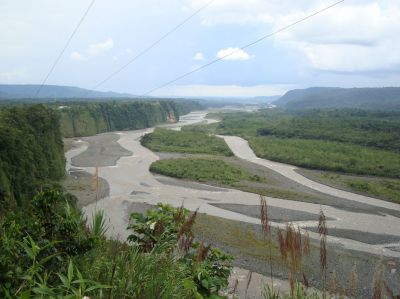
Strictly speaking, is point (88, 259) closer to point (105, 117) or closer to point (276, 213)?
point (276, 213)

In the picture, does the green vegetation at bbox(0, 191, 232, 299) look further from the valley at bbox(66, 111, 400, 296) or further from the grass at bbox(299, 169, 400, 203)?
the grass at bbox(299, 169, 400, 203)

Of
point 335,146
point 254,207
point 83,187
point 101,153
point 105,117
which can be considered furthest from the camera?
point 105,117

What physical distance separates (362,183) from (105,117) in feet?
193

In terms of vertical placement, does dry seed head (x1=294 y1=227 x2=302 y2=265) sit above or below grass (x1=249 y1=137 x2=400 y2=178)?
above

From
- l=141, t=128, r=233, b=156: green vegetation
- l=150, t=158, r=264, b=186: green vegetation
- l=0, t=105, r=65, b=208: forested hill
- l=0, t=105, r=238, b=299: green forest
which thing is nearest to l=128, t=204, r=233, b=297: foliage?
l=0, t=105, r=238, b=299: green forest

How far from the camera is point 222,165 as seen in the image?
44250 mm

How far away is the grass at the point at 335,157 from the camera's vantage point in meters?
43.5

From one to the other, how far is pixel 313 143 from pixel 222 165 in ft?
70.6

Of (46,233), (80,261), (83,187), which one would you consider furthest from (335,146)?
(46,233)

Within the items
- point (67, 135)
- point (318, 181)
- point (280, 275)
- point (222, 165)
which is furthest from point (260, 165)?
point (67, 135)

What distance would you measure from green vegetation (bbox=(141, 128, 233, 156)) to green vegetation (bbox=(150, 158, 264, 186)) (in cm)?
924

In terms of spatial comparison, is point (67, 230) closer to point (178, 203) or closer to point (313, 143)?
point (178, 203)

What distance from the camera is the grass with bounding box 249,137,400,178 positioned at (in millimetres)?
43500

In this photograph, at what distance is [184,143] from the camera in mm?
63312
